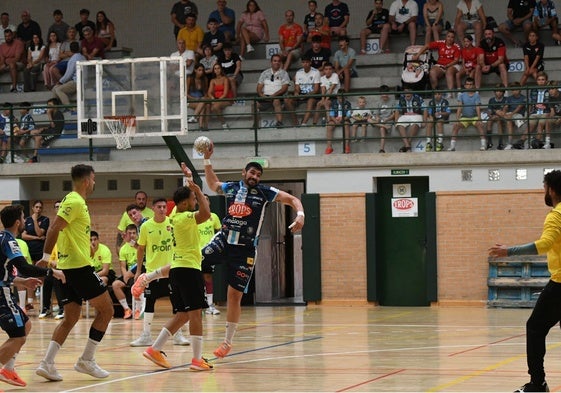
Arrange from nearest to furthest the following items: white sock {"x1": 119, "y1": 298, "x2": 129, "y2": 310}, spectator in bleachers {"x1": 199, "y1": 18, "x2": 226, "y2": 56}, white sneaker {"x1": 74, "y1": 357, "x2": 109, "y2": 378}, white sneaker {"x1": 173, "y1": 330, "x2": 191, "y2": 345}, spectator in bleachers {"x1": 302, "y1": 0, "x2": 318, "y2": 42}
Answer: white sneaker {"x1": 74, "y1": 357, "x2": 109, "y2": 378}, white sneaker {"x1": 173, "y1": 330, "x2": 191, "y2": 345}, white sock {"x1": 119, "y1": 298, "x2": 129, "y2": 310}, spectator in bleachers {"x1": 302, "y1": 0, "x2": 318, "y2": 42}, spectator in bleachers {"x1": 199, "y1": 18, "x2": 226, "y2": 56}

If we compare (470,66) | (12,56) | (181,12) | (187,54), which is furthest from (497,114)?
(12,56)

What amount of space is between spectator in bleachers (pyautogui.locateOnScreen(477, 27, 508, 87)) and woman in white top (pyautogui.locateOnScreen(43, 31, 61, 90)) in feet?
35.0

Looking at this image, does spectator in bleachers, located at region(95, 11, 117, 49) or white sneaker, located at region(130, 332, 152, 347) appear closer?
white sneaker, located at region(130, 332, 152, 347)

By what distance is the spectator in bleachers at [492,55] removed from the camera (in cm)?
2430

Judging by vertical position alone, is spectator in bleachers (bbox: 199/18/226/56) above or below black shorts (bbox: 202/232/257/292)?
above

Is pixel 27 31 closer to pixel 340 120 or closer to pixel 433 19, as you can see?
pixel 340 120

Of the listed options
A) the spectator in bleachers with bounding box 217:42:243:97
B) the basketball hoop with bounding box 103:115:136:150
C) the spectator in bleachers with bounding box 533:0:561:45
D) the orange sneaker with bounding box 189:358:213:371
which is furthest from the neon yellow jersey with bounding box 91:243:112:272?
the spectator in bleachers with bounding box 533:0:561:45

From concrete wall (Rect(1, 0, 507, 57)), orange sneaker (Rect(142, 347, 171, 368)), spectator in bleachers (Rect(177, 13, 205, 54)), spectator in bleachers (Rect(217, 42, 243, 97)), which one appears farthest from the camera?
concrete wall (Rect(1, 0, 507, 57))

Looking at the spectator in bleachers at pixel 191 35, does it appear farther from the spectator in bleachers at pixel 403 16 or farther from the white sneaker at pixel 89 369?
the white sneaker at pixel 89 369

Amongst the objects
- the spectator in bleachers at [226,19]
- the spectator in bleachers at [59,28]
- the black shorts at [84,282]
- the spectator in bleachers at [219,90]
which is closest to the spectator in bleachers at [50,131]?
the spectator in bleachers at [59,28]

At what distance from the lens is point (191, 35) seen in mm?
27469

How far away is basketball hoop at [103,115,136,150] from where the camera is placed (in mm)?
21438

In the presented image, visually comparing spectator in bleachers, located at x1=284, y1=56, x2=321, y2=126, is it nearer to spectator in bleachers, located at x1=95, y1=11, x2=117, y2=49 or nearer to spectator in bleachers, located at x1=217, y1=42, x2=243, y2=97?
spectator in bleachers, located at x1=217, y1=42, x2=243, y2=97

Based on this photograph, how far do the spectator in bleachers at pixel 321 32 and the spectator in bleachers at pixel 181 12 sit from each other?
3.38 m
